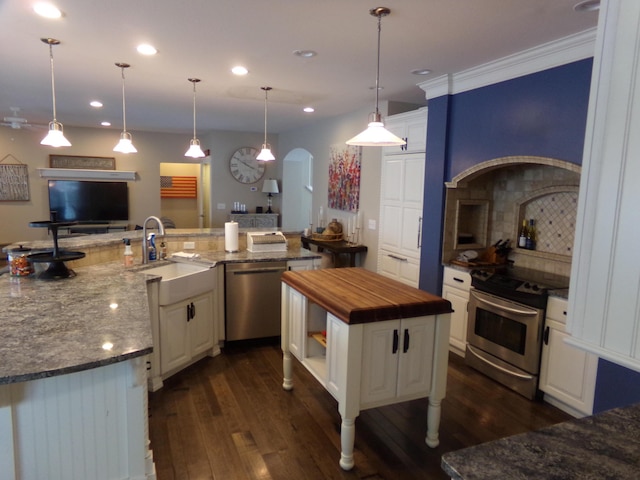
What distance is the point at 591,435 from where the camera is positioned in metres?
1.14

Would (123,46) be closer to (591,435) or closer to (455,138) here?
(455,138)

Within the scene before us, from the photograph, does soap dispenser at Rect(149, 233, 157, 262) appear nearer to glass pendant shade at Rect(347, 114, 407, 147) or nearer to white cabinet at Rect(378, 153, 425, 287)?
glass pendant shade at Rect(347, 114, 407, 147)

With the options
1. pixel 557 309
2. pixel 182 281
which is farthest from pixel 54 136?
pixel 557 309

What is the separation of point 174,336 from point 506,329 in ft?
8.39

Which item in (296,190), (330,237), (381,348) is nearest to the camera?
(381,348)

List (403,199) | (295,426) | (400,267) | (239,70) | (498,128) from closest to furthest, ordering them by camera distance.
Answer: (295,426)
(498,128)
(239,70)
(403,199)
(400,267)

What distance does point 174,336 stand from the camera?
3.28m

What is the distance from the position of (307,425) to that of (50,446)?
147 cm

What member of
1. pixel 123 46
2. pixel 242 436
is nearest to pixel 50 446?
pixel 242 436

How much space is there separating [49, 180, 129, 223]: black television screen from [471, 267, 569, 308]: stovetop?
267 inches

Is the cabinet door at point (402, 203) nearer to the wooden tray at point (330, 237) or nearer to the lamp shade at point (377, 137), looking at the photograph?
the wooden tray at point (330, 237)

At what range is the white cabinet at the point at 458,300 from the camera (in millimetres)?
3824

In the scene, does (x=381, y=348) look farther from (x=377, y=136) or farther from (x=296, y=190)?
(x=296, y=190)

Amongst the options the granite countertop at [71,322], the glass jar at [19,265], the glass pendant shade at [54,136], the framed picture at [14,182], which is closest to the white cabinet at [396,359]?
the granite countertop at [71,322]
